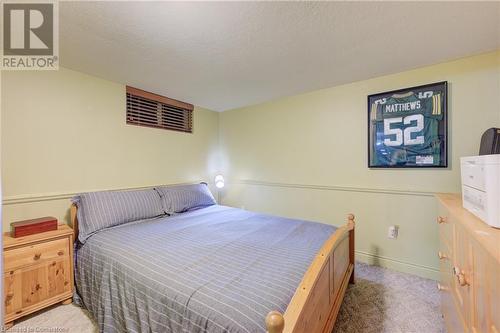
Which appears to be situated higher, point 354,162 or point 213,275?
point 354,162

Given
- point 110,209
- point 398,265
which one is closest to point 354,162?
point 398,265

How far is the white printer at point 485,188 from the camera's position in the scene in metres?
0.95

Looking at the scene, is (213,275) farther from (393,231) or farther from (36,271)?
(393,231)

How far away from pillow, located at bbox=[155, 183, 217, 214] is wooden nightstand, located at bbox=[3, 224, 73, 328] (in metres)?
0.92

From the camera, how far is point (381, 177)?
249 centimetres

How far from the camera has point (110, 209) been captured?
7.02ft

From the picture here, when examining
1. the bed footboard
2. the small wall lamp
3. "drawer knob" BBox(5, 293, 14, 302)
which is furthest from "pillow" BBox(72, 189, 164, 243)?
the bed footboard

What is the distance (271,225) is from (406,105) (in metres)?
1.87

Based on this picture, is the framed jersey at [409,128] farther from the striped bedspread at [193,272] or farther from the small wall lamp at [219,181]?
the small wall lamp at [219,181]

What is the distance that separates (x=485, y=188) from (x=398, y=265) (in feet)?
5.86

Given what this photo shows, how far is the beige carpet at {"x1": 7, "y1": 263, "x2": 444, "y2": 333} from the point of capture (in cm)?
161

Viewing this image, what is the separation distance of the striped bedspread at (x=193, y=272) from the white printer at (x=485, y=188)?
0.89m

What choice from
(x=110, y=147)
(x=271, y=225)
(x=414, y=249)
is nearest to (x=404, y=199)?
(x=414, y=249)

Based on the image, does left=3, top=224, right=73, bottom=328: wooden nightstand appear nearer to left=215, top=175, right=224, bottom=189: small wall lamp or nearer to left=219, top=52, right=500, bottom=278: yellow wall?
left=215, top=175, right=224, bottom=189: small wall lamp
